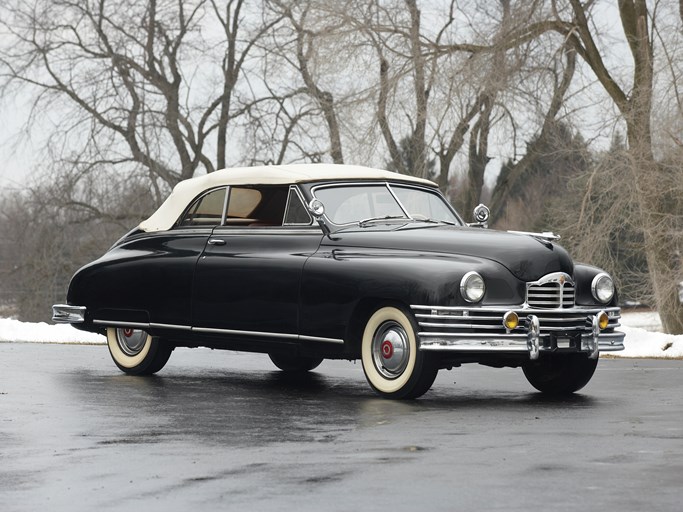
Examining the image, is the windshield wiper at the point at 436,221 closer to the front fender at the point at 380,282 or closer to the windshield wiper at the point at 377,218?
the windshield wiper at the point at 377,218

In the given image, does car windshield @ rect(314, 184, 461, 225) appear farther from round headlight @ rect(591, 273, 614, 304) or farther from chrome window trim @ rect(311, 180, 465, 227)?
round headlight @ rect(591, 273, 614, 304)

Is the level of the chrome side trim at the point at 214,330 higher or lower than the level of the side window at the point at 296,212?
lower

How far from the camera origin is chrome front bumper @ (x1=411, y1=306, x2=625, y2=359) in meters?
10.3

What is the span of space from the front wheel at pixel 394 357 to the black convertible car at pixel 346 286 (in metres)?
0.01

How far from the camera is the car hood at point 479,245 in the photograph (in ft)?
34.9

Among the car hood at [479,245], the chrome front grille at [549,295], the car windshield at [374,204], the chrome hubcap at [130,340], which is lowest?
the chrome hubcap at [130,340]

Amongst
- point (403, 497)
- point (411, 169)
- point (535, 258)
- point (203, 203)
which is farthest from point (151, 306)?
point (411, 169)

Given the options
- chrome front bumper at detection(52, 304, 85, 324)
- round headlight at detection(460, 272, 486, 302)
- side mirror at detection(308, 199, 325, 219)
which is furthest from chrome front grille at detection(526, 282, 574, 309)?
chrome front bumper at detection(52, 304, 85, 324)

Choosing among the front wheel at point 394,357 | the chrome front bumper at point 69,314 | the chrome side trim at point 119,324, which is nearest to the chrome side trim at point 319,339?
the front wheel at point 394,357

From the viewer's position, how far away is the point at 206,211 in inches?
506

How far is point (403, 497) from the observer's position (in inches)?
251

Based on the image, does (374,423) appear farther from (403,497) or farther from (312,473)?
(403,497)

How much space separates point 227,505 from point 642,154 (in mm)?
17680

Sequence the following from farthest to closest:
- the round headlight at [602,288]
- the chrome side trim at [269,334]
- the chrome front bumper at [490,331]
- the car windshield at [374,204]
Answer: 1. the car windshield at [374,204]
2. the round headlight at [602,288]
3. the chrome side trim at [269,334]
4. the chrome front bumper at [490,331]
